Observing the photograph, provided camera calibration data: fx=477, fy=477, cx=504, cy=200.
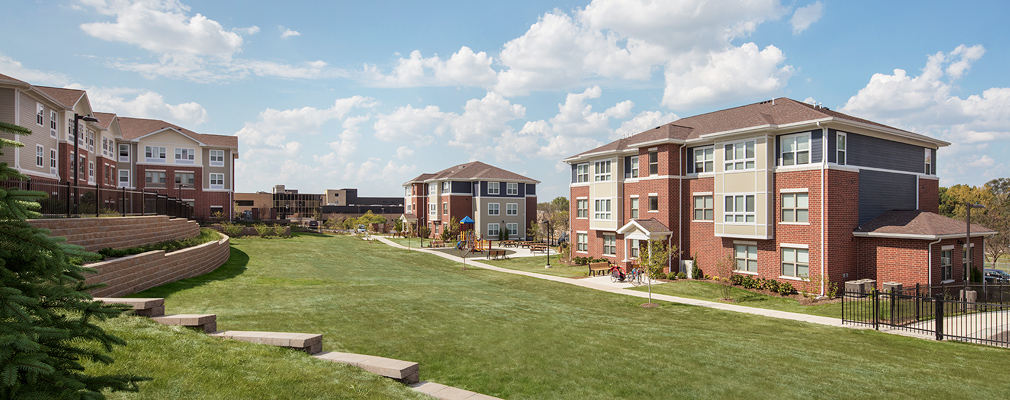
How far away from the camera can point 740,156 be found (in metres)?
26.6

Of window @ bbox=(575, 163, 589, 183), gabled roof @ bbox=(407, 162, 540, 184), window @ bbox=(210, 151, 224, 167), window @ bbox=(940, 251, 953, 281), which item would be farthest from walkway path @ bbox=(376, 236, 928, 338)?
window @ bbox=(210, 151, 224, 167)

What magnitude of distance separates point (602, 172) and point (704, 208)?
846 centimetres

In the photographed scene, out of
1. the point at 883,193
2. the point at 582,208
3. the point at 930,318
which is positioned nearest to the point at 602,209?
the point at 582,208

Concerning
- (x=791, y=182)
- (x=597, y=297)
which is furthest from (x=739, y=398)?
(x=791, y=182)

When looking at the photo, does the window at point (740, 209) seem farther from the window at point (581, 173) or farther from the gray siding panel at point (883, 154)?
the window at point (581, 173)

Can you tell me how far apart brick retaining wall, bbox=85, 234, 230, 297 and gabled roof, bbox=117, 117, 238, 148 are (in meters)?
38.4

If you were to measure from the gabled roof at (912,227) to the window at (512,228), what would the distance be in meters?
39.7

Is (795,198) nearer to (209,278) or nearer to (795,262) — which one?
(795,262)

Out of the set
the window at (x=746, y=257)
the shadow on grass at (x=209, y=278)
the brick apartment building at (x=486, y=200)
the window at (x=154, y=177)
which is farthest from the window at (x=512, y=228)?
the window at (x=154, y=177)

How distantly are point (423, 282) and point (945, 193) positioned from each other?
326 feet

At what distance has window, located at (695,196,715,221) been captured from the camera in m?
28.7

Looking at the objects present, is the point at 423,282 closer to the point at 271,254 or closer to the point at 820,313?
the point at 271,254

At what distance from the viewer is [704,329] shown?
51.3 feet

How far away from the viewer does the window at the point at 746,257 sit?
2627 cm
